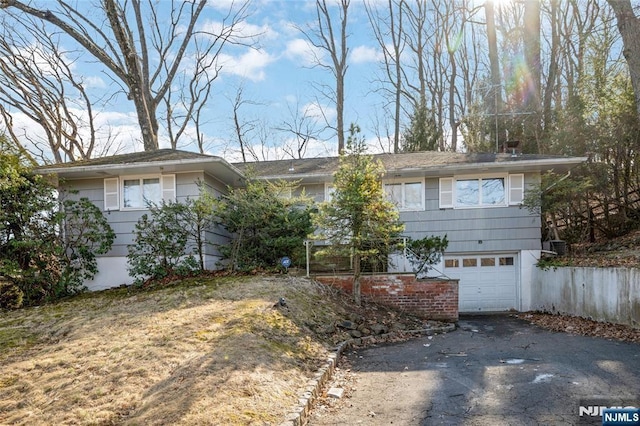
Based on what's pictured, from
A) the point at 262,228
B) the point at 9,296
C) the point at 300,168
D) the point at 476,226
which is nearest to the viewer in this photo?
the point at 9,296

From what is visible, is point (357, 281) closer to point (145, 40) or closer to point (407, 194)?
point (407, 194)

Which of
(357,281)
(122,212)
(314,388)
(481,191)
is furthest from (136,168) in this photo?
(481,191)

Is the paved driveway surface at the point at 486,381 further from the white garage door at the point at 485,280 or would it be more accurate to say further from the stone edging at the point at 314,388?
the white garage door at the point at 485,280

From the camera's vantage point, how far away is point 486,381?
4902 mm

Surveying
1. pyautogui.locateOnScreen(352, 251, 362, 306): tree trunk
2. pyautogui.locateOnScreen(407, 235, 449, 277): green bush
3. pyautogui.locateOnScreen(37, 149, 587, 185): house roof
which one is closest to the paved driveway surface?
pyautogui.locateOnScreen(352, 251, 362, 306): tree trunk

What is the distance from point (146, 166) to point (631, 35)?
13.0m

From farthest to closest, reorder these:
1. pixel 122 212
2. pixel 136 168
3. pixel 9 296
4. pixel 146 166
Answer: pixel 122 212 < pixel 136 168 < pixel 146 166 < pixel 9 296

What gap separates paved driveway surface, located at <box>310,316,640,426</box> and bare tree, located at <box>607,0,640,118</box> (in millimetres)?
6981

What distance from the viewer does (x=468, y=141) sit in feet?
56.6

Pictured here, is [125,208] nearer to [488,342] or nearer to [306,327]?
[306,327]

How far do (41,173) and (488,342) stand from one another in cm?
1161

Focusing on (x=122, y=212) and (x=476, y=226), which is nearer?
(x=122, y=212)

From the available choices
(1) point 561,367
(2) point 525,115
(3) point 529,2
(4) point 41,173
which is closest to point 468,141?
(2) point 525,115

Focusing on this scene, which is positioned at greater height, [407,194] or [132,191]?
[132,191]
